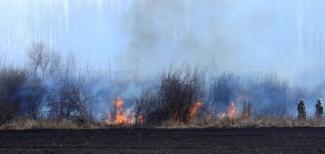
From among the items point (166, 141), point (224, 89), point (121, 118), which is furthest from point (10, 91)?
point (224, 89)

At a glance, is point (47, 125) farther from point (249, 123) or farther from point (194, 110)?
point (249, 123)

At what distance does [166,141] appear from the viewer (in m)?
A: 15.4

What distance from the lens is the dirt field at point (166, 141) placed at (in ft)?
44.4

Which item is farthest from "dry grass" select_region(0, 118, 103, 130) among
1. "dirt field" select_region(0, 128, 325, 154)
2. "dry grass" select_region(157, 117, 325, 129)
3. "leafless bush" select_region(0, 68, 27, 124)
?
"dry grass" select_region(157, 117, 325, 129)

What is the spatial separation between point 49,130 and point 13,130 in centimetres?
136

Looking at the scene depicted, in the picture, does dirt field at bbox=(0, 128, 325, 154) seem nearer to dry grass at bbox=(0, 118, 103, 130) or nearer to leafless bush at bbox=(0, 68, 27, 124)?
dry grass at bbox=(0, 118, 103, 130)

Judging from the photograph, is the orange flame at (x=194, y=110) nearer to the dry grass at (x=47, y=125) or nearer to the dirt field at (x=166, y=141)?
the dirt field at (x=166, y=141)

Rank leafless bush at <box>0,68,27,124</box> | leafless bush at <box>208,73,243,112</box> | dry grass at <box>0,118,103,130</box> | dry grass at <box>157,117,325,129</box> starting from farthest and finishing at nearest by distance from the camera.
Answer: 1. leafless bush at <box>208,73,243,112</box>
2. leafless bush at <box>0,68,27,124</box>
3. dry grass at <box>0,118,103,130</box>
4. dry grass at <box>157,117,325,129</box>

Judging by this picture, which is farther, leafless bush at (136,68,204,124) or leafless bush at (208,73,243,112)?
leafless bush at (208,73,243,112)

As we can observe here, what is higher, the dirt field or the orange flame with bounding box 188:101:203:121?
the orange flame with bounding box 188:101:203:121

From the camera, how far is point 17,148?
45.6 ft

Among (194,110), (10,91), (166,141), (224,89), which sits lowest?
(166,141)

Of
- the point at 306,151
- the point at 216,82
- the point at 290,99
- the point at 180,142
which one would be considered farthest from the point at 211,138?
the point at 290,99

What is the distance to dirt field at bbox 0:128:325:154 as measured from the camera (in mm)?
13523
